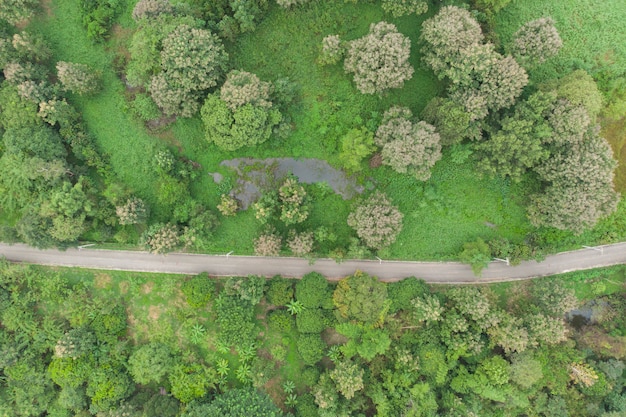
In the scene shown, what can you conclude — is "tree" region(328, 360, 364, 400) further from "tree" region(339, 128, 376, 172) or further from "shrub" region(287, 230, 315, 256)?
"tree" region(339, 128, 376, 172)

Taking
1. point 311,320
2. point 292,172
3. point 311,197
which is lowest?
point 311,320

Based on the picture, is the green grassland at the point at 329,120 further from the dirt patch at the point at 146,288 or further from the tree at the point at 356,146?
the dirt patch at the point at 146,288

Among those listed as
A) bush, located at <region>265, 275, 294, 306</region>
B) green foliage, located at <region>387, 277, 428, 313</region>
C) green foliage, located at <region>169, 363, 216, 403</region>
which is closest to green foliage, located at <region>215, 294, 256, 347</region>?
bush, located at <region>265, 275, 294, 306</region>

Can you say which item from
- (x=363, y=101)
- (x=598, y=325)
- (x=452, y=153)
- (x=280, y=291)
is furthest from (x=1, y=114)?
(x=598, y=325)

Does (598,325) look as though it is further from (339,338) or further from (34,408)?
(34,408)

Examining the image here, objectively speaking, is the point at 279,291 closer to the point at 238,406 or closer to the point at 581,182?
the point at 238,406

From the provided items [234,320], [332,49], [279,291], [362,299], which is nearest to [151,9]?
[332,49]
